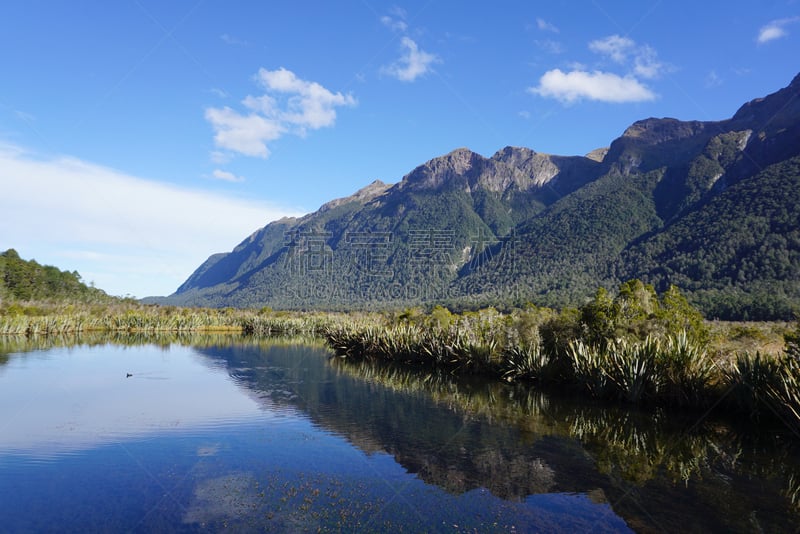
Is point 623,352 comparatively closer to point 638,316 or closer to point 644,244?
point 638,316

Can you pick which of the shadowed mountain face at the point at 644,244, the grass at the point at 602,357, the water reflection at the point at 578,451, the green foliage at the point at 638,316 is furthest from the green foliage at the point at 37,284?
the shadowed mountain face at the point at 644,244

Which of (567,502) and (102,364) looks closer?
(567,502)

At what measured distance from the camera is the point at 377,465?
343 inches

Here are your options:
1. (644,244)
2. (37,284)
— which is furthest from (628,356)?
(644,244)

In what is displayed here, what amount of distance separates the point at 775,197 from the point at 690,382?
101 meters

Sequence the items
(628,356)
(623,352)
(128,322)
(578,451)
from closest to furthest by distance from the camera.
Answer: (578,451) < (628,356) < (623,352) < (128,322)

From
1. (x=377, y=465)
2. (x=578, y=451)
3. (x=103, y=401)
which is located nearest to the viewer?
(x=377, y=465)

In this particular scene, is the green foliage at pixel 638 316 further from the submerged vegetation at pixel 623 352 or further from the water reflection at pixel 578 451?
the water reflection at pixel 578 451

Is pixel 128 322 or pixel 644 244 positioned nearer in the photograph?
pixel 128 322

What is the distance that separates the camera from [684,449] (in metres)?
9.55

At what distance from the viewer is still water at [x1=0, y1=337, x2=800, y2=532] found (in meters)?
6.35

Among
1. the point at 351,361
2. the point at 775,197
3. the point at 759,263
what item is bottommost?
the point at 351,361

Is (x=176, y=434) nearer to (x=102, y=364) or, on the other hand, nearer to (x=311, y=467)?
(x=311, y=467)

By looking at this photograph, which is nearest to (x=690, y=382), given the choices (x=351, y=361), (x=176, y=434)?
(x=176, y=434)
